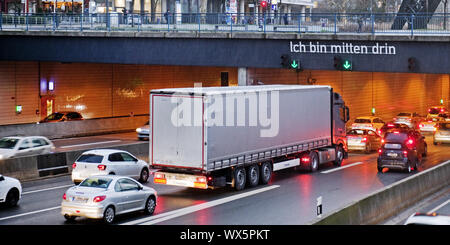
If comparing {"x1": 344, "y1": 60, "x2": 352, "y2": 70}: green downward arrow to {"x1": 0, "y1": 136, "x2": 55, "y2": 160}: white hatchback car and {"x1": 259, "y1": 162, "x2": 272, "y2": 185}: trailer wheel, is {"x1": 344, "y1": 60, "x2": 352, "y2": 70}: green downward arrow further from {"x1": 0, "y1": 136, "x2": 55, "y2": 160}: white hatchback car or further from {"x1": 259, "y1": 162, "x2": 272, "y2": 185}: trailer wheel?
{"x1": 0, "y1": 136, "x2": 55, "y2": 160}: white hatchback car

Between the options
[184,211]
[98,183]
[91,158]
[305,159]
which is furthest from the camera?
[305,159]

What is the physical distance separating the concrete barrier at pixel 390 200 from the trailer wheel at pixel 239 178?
5.62 metres

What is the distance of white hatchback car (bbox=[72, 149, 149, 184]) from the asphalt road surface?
97cm

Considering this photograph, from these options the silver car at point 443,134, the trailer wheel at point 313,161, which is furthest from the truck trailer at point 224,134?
the silver car at point 443,134

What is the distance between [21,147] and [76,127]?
15.3 meters

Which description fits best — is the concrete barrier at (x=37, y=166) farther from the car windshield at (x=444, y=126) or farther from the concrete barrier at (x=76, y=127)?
the car windshield at (x=444, y=126)

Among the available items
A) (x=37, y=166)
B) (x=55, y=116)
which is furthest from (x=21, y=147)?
(x=55, y=116)

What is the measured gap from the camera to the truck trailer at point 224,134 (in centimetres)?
2361

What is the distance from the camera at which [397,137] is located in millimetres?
30719

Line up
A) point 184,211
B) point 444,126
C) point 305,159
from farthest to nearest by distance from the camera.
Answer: point 444,126 → point 305,159 → point 184,211

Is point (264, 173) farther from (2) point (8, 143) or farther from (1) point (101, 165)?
(2) point (8, 143)

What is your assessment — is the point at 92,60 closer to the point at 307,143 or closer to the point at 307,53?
the point at 307,53
